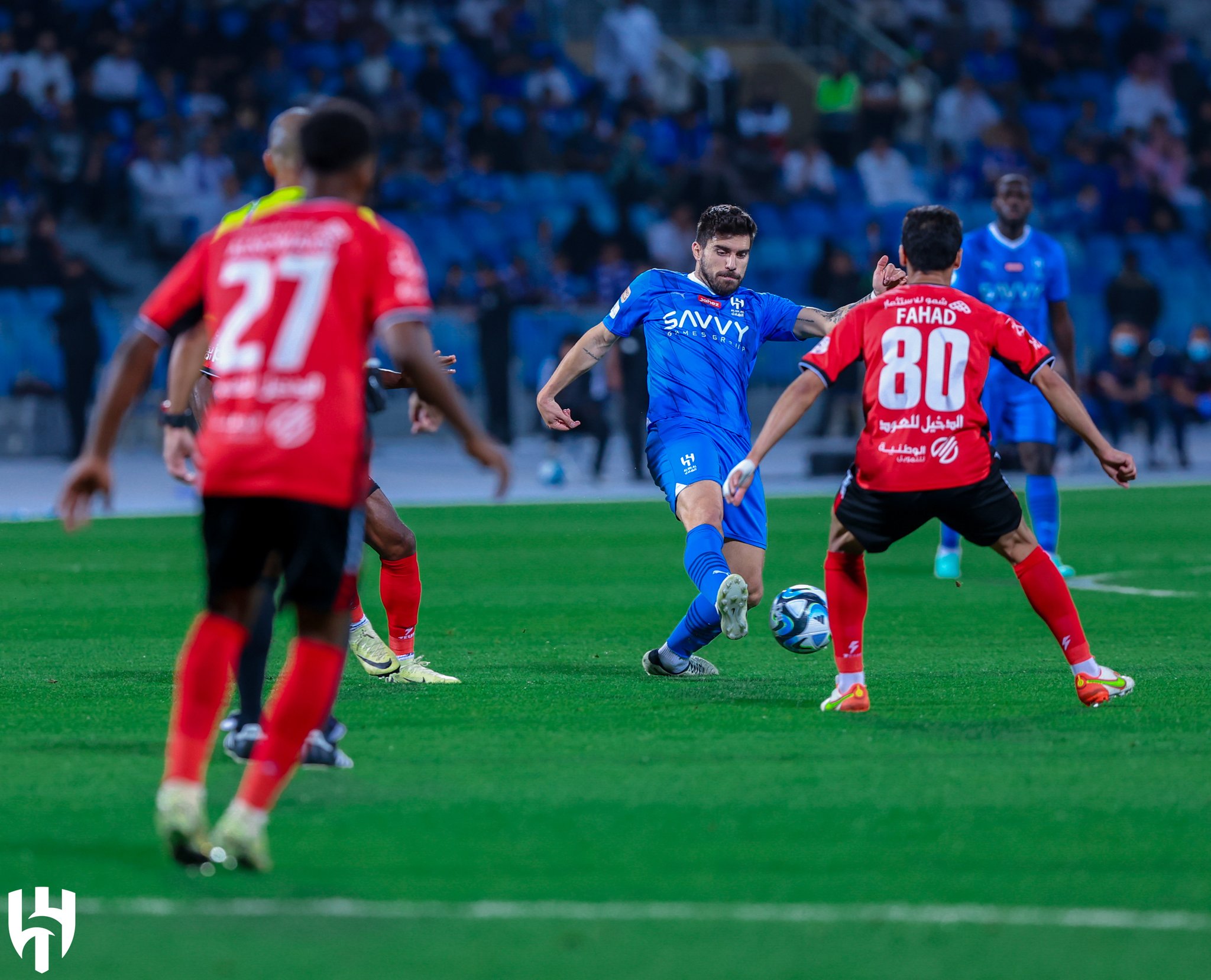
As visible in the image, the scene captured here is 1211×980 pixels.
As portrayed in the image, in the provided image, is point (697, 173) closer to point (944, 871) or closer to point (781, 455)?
point (781, 455)

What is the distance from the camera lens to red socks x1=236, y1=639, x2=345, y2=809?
447cm

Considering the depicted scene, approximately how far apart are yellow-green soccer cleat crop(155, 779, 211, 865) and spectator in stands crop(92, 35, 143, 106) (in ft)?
68.7

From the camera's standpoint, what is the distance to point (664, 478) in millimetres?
8070

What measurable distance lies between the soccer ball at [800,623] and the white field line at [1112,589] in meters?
3.92

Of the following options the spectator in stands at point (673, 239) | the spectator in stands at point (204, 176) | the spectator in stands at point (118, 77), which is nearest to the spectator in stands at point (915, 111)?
the spectator in stands at point (673, 239)

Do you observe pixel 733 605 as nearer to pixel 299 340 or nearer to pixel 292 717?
pixel 292 717

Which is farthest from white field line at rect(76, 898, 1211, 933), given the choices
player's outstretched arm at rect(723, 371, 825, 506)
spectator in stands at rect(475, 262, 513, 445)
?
spectator in stands at rect(475, 262, 513, 445)

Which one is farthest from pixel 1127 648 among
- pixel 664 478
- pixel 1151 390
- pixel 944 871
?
pixel 1151 390

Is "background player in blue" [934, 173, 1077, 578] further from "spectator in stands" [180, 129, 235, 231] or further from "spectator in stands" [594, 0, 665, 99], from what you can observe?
"spectator in stands" [594, 0, 665, 99]

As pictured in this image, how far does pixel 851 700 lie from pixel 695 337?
2.07 meters

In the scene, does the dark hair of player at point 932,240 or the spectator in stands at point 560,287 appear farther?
the spectator in stands at point 560,287

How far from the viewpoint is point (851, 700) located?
692 centimetres

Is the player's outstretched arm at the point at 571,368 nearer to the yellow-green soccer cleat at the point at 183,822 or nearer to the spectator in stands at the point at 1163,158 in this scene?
the yellow-green soccer cleat at the point at 183,822

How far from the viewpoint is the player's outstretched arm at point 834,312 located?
294 inches
